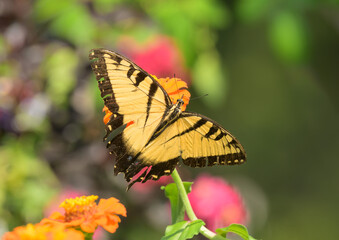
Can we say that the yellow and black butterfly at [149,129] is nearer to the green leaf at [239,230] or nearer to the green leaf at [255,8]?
the green leaf at [239,230]

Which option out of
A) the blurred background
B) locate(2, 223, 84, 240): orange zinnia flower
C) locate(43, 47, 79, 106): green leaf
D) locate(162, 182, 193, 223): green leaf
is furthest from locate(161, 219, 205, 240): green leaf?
locate(43, 47, 79, 106): green leaf

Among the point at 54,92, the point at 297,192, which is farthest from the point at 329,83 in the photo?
the point at 54,92

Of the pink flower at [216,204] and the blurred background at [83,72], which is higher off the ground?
the blurred background at [83,72]

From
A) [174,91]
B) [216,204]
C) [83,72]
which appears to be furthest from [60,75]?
[174,91]

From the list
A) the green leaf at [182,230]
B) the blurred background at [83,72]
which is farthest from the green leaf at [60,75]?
the green leaf at [182,230]

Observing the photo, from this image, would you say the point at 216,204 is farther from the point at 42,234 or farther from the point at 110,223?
the point at 42,234

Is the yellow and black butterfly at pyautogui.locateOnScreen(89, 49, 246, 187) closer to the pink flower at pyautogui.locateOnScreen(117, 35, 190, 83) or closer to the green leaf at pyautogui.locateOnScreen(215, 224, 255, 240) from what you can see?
the green leaf at pyautogui.locateOnScreen(215, 224, 255, 240)
